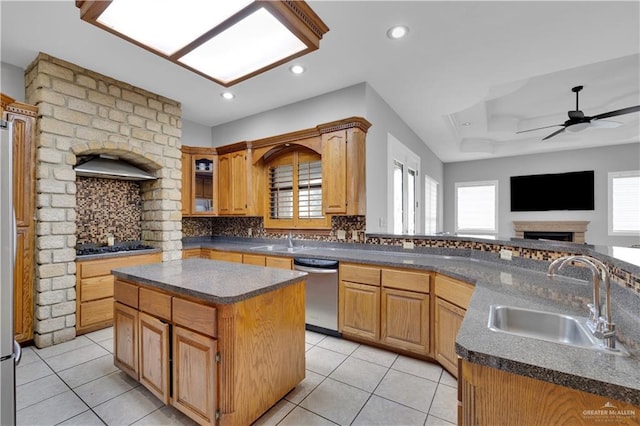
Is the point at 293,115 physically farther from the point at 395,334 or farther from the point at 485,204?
the point at 485,204

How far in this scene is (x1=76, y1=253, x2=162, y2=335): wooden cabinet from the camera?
2930mm

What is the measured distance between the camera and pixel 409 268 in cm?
246

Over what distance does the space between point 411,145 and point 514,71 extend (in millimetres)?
2085

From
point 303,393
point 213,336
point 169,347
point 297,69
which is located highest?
point 297,69

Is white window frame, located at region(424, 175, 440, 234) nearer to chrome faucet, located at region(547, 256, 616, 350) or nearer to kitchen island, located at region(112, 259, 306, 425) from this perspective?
kitchen island, located at region(112, 259, 306, 425)

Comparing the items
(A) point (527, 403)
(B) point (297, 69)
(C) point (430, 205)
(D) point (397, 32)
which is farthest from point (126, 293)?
(C) point (430, 205)

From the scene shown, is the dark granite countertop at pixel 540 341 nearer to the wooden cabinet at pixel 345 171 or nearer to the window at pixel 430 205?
the wooden cabinet at pixel 345 171

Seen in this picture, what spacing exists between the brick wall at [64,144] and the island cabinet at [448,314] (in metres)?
3.58

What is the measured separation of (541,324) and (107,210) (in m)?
4.50

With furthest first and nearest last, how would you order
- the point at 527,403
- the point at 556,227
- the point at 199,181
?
the point at 556,227, the point at 199,181, the point at 527,403

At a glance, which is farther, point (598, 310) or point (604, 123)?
point (604, 123)

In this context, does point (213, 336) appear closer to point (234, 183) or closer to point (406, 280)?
point (406, 280)

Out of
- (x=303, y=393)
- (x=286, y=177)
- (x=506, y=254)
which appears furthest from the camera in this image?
(x=286, y=177)

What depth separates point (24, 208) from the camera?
8.65ft
